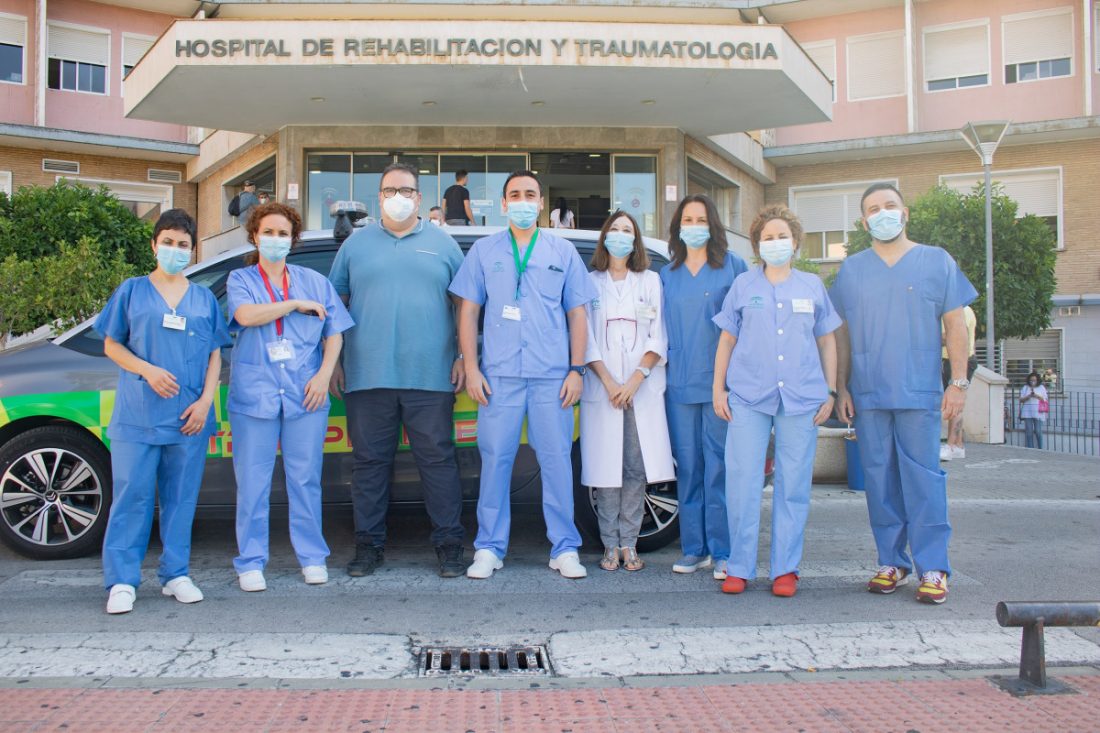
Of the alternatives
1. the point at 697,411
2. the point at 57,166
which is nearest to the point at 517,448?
the point at 697,411

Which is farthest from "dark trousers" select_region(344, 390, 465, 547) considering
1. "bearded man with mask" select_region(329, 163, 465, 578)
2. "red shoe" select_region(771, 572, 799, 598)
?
"red shoe" select_region(771, 572, 799, 598)

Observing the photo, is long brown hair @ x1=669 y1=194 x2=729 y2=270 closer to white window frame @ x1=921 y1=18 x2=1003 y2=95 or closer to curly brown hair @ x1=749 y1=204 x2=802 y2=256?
curly brown hair @ x1=749 y1=204 x2=802 y2=256

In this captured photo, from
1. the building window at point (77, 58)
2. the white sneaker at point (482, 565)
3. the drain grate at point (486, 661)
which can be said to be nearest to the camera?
the drain grate at point (486, 661)

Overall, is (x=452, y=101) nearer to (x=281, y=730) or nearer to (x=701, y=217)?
(x=701, y=217)

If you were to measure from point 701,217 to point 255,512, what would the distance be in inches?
109

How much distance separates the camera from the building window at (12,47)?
2219cm

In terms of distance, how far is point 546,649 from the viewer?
3.88 m

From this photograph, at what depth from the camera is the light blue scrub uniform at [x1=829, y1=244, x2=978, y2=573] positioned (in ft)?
15.3

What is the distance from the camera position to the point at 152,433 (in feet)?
14.5

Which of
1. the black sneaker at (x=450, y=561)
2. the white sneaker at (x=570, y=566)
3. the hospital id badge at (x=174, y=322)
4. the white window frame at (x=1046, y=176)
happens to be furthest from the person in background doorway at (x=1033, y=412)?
the hospital id badge at (x=174, y=322)

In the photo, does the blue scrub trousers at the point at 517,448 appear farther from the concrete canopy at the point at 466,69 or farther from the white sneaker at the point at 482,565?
the concrete canopy at the point at 466,69

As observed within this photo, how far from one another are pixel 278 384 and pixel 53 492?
1.58 meters

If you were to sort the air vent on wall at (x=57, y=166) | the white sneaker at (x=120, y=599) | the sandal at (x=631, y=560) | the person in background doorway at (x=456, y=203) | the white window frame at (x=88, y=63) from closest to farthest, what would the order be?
the white sneaker at (x=120, y=599) < the sandal at (x=631, y=560) < the person in background doorway at (x=456, y=203) < the white window frame at (x=88, y=63) < the air vent on wall at (x=57, y=166)

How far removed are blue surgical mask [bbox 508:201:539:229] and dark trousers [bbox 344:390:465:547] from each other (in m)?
0.99
